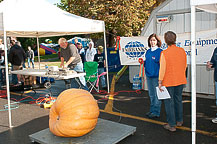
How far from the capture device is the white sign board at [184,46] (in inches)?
282

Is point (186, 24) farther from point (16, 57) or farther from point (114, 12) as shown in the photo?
point (114, 12)

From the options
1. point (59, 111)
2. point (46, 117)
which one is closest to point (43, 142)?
point (59, 111)

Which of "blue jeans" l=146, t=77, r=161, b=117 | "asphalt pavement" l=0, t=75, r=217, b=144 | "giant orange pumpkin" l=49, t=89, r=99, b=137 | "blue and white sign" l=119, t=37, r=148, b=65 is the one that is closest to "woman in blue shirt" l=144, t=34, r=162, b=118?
"blue jeans" l=146, t=77, r=161, b=117

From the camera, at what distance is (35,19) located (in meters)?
6.26

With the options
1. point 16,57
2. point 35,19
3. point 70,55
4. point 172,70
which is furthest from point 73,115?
point 16,57

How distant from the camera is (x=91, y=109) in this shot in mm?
4426

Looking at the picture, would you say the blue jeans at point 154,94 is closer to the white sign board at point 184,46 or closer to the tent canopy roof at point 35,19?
the white sign board at point 184,46

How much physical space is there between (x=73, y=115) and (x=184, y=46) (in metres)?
4.95

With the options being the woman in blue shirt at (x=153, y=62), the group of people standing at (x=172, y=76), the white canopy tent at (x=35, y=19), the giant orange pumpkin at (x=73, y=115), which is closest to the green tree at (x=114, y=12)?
the white canopy tent at (x=35, y=19)

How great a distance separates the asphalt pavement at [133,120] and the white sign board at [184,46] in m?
1.35

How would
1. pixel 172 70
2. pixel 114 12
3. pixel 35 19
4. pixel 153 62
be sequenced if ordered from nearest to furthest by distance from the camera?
1. pixel 172 70
2. pixel 153 62
3. pixel 35 19
4. pixel 114 12

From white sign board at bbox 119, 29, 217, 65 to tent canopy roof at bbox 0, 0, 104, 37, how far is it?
5.94 ft

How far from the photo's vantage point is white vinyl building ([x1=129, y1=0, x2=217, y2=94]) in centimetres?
737

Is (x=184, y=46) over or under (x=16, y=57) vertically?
over
